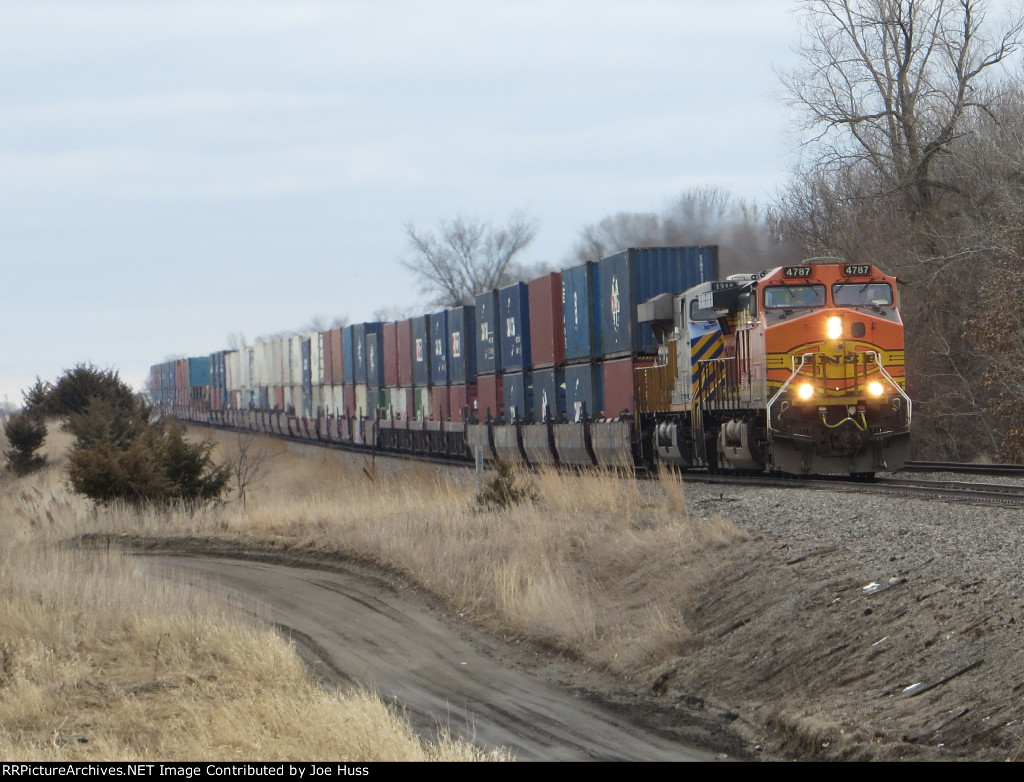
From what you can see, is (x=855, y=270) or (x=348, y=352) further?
(x=348, y=352)

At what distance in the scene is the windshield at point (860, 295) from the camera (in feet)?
56.4

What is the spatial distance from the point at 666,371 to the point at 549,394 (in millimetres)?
5454

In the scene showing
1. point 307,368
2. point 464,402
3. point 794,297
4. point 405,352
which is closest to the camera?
point 794,297

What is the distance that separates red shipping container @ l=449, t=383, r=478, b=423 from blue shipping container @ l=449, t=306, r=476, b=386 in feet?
0.55

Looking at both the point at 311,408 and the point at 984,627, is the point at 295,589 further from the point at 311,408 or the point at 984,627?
the point at 311,408

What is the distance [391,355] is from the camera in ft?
126

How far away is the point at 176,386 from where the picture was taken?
7912cm

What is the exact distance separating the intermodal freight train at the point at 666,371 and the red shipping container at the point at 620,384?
0.14ft

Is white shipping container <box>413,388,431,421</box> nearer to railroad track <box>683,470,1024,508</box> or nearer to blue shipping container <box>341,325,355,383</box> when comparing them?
blue shipping container <box>341,325,355,383</box>

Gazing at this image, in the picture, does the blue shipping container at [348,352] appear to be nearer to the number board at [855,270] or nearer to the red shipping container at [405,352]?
the red shipping container at [405,352]

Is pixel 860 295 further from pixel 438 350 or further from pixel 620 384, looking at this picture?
pixel 438 350

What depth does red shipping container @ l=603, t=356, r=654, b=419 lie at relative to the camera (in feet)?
71.6

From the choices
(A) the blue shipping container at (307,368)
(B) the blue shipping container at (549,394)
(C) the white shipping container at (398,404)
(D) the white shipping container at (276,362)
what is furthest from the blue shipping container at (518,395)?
(D) the white shipping container at (276,362)

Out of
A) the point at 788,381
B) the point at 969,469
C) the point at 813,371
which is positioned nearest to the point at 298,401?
the point at 969,469
